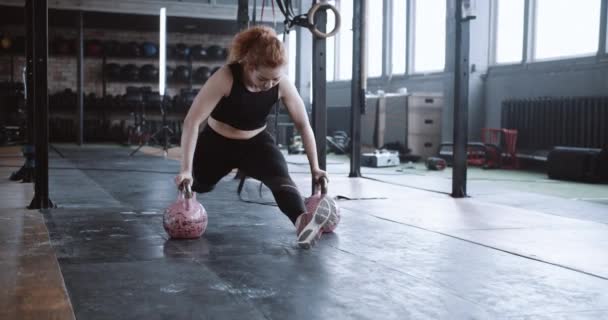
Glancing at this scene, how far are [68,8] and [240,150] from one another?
28.5 ft

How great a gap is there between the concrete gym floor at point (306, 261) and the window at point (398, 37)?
646 centimetres

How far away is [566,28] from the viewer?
7.58 meters

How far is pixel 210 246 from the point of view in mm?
2820

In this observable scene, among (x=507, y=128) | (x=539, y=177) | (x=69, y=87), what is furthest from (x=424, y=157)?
(x=69, y=87)

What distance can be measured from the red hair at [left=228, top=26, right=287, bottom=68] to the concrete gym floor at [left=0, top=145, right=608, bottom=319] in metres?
0.78

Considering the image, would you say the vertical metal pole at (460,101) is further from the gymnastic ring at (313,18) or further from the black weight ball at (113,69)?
the black weight ball at (113,69)

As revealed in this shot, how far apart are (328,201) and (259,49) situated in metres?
0.77

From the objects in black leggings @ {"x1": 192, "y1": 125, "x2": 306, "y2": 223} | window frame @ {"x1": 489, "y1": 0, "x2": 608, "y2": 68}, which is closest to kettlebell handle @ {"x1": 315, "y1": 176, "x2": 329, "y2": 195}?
black leggings @ {"x1": 192, "y1": 125, "x2": 306, "y2": 223}

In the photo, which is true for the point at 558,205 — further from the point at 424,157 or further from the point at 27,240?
the point at 424,157

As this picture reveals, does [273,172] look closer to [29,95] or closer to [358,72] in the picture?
[29,95]

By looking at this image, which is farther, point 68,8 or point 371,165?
point 68,8

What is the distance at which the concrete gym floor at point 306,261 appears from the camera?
1.93 meters

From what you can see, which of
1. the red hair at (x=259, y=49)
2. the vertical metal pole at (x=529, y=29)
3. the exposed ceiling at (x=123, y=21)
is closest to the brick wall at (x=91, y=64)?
the exposed ceiling at (x=123, y=21)

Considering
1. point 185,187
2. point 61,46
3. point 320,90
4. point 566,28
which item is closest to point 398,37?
point 566,28
